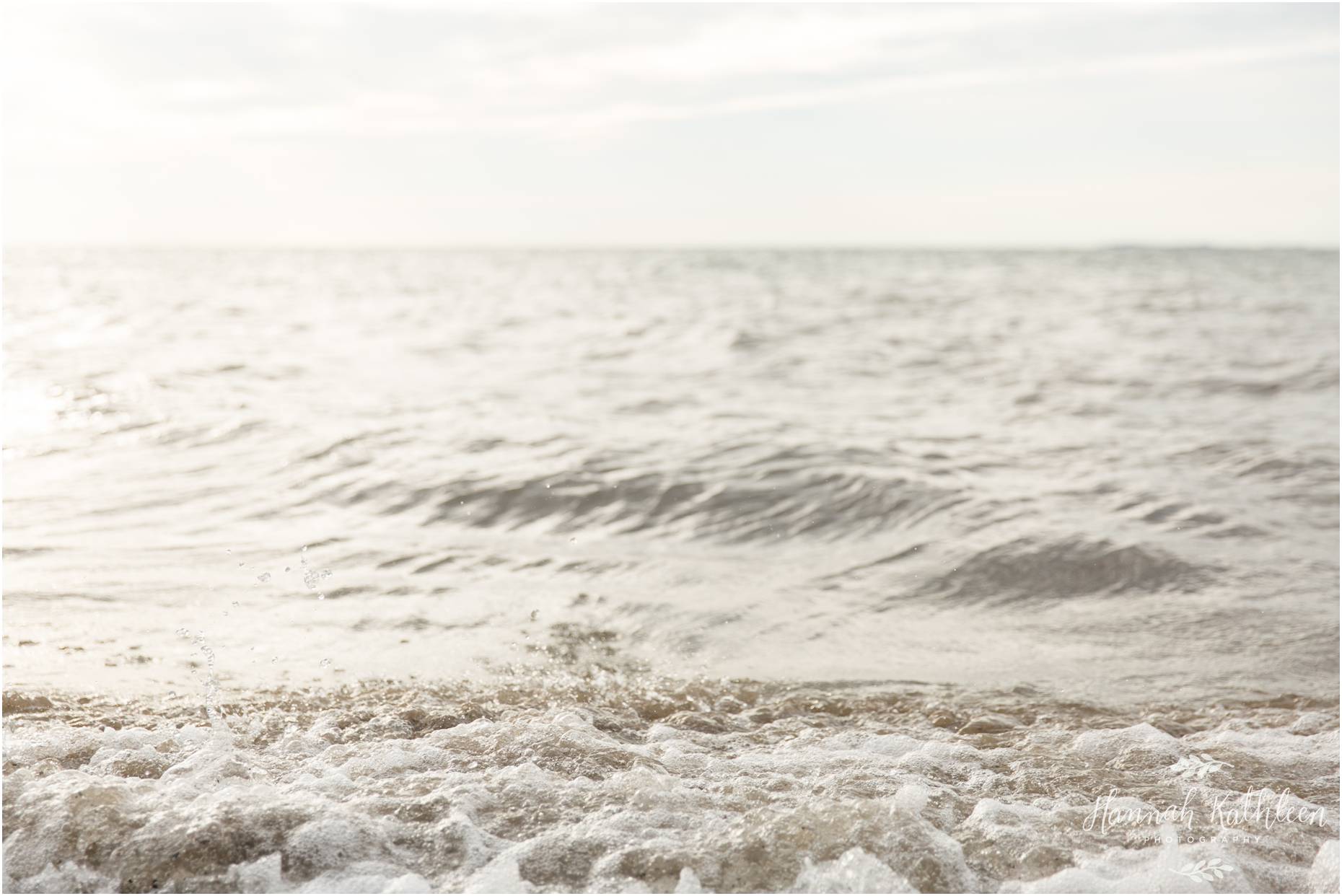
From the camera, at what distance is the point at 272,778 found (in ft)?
10.1

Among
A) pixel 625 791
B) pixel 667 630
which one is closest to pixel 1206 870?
pixel 625 791

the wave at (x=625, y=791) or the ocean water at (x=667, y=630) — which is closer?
the wave at (x=625, y=791)

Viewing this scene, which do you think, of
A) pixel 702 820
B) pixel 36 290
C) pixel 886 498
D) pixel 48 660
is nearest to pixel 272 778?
pixel 702 820

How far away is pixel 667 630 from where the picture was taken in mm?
4980

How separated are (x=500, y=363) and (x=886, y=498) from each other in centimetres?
748

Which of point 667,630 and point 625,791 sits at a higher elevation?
point 625,791

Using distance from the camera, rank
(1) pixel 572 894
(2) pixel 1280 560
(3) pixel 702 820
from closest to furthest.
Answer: (1) pixel 572 894, (3) pixel 702 820, (2) pixel 1280 560

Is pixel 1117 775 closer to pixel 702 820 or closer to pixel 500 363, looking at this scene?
pixel 702 820

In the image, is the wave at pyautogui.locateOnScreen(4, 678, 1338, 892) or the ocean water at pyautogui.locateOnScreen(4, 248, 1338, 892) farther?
the ocean water at pyautogui.locateOnScreen(4, 248, 1338, 892)

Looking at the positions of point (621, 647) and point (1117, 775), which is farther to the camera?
point (621, 647)

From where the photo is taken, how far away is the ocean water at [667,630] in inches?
111

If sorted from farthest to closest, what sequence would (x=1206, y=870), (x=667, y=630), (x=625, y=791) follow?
(x=667, y=630), (x=625, y=791), (x=1206, y=870)

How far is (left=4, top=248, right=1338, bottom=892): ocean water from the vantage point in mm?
2809

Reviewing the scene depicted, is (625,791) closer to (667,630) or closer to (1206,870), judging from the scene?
(1206,870)
